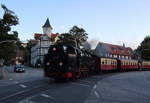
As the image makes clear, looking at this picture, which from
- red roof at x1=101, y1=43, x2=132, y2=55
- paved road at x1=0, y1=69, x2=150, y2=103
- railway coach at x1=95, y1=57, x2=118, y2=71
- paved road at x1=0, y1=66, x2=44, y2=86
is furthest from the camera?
red roof at x1=101, y1=43, x2=132, y2=55

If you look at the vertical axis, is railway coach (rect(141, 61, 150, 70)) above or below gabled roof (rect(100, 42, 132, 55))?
below

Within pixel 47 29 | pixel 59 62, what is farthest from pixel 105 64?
pixel 47 29

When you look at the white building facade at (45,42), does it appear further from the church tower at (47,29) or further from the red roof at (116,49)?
the red roof at (116,49)

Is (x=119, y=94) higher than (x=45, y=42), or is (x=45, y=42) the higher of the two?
(x=45, y=42)

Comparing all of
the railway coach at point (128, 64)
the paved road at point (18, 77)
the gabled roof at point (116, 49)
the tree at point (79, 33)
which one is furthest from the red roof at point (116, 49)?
the paved road at point (18, 77)

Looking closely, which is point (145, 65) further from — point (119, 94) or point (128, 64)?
point (119, 94)

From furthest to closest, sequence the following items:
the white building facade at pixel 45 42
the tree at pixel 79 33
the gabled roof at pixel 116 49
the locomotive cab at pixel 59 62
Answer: the gabled roof at pixel 116 49 → the white building facade at pixel 45 42 → the tree at pixel 79 33 → the locomotive cab at pixel 59 62

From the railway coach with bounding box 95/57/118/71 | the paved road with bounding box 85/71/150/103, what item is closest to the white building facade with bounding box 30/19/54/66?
the railway coach with bounding box 95/57/118/71

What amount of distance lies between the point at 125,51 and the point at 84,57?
104 m

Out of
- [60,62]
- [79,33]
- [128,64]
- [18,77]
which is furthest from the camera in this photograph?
[79,33]

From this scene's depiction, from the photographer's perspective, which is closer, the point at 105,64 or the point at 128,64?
the point at 105,64

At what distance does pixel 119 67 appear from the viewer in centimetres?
6475

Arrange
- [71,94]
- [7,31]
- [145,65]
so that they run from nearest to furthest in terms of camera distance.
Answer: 1. [71,94]
2. [7,31]
3. [145,65]

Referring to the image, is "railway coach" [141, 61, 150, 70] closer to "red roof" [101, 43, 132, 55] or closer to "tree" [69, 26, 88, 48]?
"tree" [69, 26, 88, 48]
